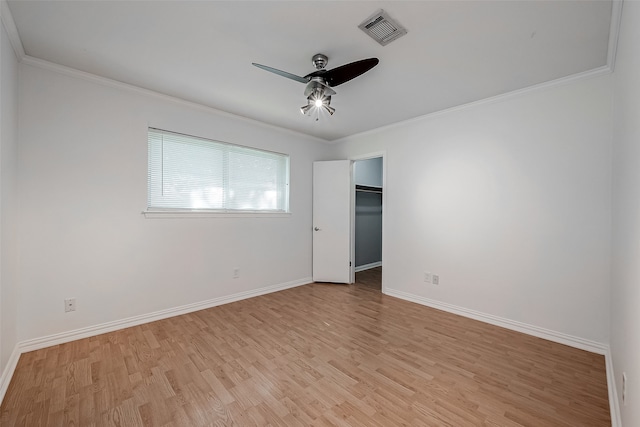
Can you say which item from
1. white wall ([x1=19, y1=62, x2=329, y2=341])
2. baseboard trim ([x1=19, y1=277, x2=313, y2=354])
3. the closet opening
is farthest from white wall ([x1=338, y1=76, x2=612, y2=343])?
white wall ([x1=19, y1=62, x2=329, y2=341])

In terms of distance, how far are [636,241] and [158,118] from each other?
12.8 feet

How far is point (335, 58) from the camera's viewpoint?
2.19m

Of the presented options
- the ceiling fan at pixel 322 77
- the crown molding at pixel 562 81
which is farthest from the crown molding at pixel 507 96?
the ceiling fan at pixel 322 77

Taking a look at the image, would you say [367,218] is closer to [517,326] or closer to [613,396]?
[517,326]

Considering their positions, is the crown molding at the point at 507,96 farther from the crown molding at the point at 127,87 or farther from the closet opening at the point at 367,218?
the crown molding at the point at 127,87

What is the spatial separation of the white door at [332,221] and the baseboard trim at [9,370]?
134 inches

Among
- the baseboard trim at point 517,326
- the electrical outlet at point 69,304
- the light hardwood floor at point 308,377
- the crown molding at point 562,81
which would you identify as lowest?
the light hardwood floor at point 308,377

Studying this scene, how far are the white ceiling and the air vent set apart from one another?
0.04 meters

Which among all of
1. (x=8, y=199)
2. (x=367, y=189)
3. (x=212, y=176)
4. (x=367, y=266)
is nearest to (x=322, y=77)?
(x=212, y=176)

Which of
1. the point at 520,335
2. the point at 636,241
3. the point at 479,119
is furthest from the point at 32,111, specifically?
the point at 520,335

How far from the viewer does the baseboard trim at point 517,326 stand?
2.33m

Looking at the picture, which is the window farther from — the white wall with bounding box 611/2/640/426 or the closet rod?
the white wall with bounding box 611/2/640/426

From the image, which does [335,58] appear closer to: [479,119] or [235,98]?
[235,98]

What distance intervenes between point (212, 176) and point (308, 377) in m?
2.65
